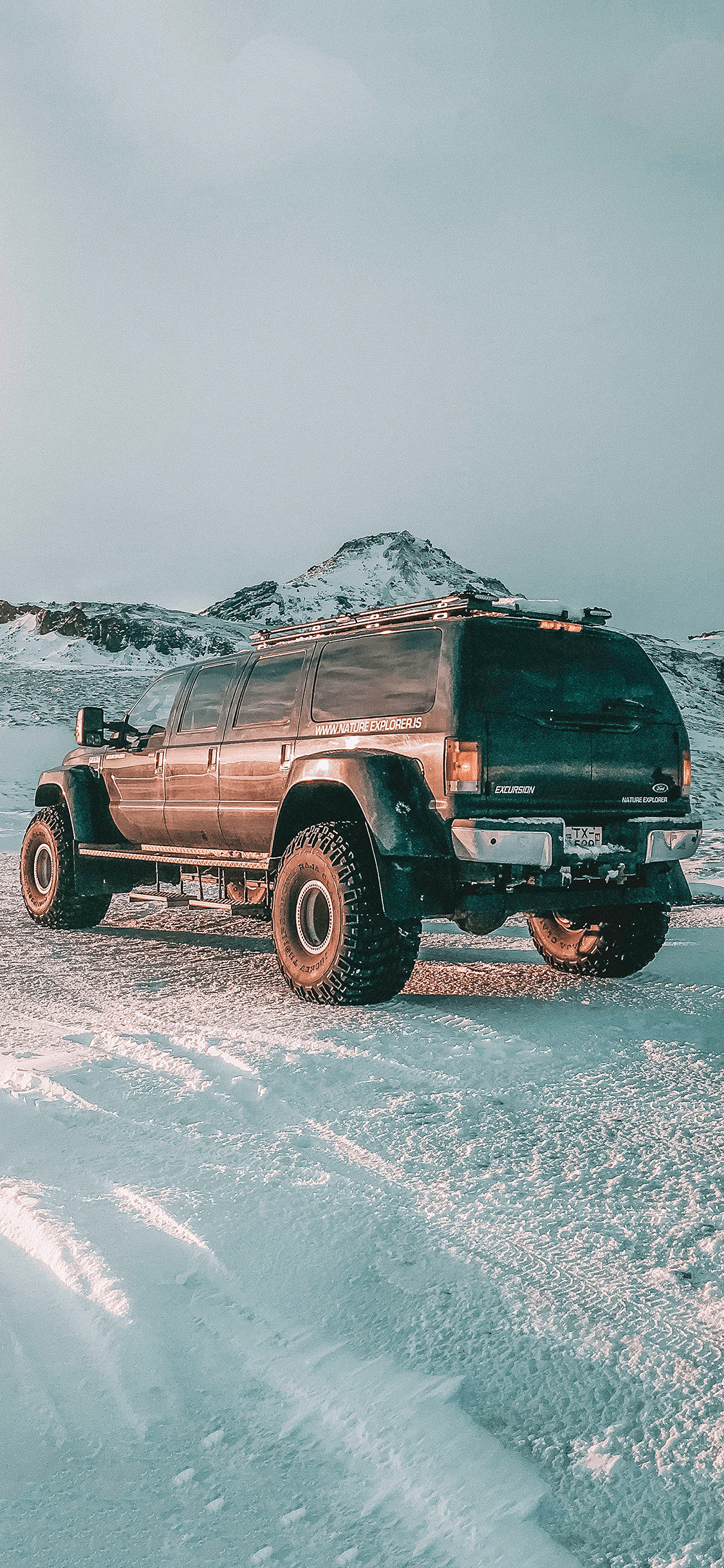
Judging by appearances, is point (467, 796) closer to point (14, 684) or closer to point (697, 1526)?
point (697, 1526)

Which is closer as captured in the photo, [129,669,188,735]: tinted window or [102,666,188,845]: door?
[102,666,188,845]: door

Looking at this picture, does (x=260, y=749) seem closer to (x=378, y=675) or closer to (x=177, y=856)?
(x=378, y=675)

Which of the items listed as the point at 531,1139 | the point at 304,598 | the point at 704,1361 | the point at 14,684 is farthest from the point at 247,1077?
the point at 304,598

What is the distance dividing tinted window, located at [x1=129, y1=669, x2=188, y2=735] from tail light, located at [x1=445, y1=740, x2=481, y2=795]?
3.34 m

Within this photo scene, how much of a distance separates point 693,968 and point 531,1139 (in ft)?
11.4

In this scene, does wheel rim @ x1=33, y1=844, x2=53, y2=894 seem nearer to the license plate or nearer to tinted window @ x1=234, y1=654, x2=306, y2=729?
tinted window @ x1=234, y1=654, x2=306, y2=729

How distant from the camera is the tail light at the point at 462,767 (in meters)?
5.42

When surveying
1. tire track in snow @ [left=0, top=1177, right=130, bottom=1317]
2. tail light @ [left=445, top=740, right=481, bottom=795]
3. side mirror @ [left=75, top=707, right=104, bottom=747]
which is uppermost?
side mirror @ [left=75, top=707, right=104, bottom=747]

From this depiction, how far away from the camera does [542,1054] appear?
4.82 meters

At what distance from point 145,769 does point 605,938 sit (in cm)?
369

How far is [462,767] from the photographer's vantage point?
17.8ft

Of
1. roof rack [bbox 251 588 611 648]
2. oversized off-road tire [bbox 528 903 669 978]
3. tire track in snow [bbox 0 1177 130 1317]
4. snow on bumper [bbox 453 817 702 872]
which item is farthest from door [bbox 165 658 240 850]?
tire track in snow [bbox 0 1177 130 1317]

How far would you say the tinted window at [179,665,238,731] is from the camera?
7570mm

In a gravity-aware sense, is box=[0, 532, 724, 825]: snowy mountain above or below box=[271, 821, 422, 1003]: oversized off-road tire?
above
